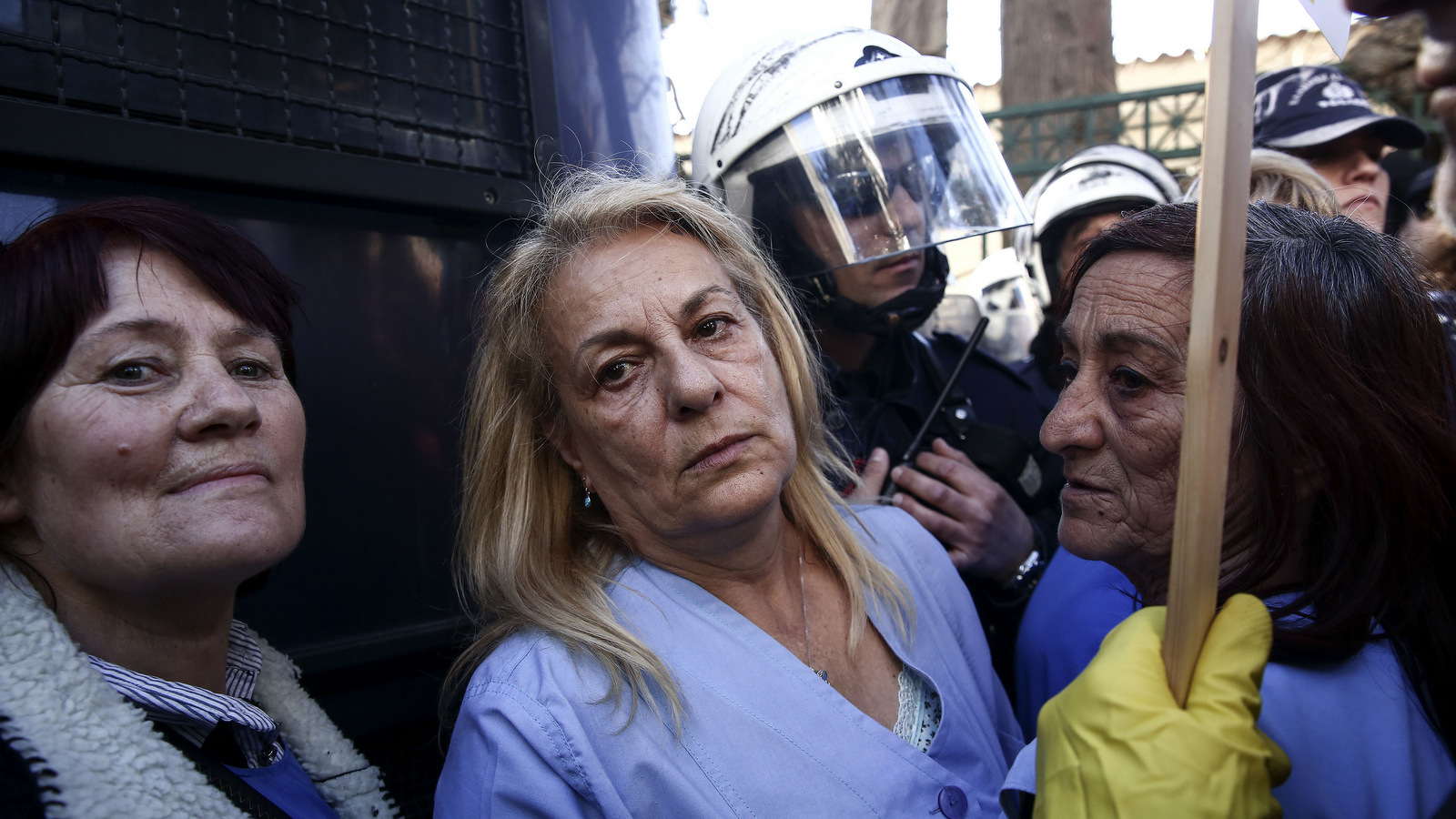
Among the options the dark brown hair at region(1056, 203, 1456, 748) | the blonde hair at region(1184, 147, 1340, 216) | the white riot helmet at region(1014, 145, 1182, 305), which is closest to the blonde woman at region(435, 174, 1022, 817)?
the dark brown hair at region(1056, 203, 1456, 748)

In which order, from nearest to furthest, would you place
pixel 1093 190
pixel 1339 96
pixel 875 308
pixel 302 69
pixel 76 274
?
pixel 76 274 < pixel 302 69 < pixel 875 308 < pixel 1339 96 < pixel 1093 190

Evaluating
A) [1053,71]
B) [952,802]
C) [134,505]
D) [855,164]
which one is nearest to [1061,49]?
[1053,71]

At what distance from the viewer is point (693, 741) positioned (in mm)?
1451

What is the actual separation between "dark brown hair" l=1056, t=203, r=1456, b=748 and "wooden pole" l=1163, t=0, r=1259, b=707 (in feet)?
1.21

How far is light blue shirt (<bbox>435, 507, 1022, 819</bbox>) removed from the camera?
137 cm

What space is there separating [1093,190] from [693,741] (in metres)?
2.94

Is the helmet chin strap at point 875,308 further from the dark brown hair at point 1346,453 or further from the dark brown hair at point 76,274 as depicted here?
the dark brown hair at point 76,274

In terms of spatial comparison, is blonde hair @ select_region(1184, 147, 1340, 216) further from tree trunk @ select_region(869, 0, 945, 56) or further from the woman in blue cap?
tree trunk @ select_region(869, 0, 945, 56)

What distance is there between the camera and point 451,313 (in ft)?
6.91

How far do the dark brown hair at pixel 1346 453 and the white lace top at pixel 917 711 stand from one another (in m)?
0.60

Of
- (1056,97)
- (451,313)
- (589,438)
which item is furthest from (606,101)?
(1056,97)

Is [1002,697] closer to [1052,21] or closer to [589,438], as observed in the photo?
[589,438]

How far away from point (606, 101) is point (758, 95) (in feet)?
1.75

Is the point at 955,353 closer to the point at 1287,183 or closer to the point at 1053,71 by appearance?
the point at 1287,183
